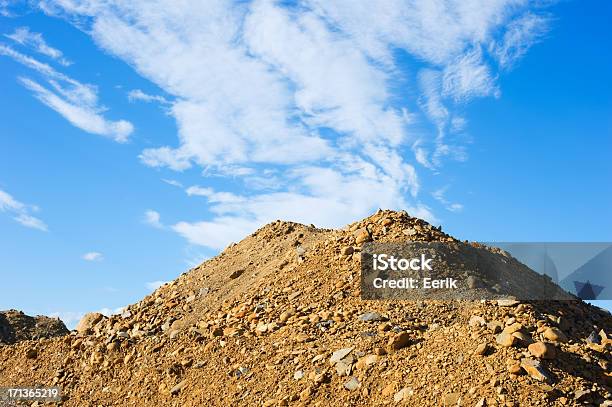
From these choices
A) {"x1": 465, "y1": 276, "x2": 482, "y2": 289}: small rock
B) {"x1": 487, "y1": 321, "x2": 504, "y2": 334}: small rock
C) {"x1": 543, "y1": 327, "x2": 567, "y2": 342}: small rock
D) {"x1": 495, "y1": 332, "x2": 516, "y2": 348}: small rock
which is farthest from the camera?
{"x1": 465, "y1": 276, "x2": 482, "y2": 289}: small rock

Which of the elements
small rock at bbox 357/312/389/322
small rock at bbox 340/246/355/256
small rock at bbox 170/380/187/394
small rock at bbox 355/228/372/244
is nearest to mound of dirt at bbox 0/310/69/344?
small rock at bbox 170/380/187/394

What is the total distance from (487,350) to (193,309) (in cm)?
839

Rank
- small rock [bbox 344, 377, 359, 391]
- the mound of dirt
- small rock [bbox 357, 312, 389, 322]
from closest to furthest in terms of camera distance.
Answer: small rock [bbox 344, 377, 359, 391] → small rock [bbox 357, 312, 389, 322] → the mound of dirt

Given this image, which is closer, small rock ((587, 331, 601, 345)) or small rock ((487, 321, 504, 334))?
small rock ((487, 321, 504, 334))

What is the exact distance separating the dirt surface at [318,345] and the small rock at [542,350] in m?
0.04

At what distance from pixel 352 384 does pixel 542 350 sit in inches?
119

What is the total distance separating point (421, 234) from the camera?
14.6 meters

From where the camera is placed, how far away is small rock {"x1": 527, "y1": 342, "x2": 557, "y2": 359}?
9359 mm

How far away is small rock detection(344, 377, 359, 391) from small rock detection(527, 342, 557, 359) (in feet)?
9.19

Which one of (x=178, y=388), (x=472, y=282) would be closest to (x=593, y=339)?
(x=472, y=282)

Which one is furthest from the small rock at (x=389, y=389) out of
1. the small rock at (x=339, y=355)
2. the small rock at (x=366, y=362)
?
the small rock at (x=339, y=355)

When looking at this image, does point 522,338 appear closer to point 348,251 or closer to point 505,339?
point 505,339

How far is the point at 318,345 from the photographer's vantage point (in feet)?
37.0

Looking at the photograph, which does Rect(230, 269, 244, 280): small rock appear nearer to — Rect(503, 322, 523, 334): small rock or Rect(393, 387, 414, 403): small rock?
Rect(393, 387, 414, 403): small rock
